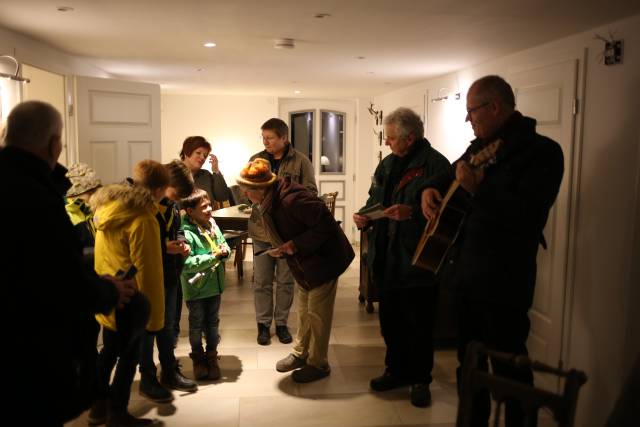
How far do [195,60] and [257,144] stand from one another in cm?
389

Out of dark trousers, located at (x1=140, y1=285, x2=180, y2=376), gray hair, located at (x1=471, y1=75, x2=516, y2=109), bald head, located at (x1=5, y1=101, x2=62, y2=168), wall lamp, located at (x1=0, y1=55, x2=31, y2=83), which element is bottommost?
dark trousers, located at (x1=140, y1=285, x2=180, y2=376)

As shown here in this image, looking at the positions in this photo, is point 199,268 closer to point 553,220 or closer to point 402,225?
point 402,225

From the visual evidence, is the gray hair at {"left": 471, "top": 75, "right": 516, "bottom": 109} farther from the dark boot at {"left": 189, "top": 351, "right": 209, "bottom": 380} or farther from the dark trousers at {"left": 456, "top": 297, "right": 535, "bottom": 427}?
the dark boot at {"left": 189, "top": 351, "right": 209, "bottom": 380}

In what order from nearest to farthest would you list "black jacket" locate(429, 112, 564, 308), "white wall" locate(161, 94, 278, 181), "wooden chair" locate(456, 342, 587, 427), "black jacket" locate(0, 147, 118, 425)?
"wooden chair" locate(456, 342, 587, 427), "black jacket" locate(0, 147, 118, 425), "black jacket" locate(429, 112, 564, 308), "white wall" locate(161, 94, 278, 181)

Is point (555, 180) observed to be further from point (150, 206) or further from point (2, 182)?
point (2, 182)

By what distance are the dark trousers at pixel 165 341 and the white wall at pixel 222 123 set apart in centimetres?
562

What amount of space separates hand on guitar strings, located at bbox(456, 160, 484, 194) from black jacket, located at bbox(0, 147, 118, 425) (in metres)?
1.38

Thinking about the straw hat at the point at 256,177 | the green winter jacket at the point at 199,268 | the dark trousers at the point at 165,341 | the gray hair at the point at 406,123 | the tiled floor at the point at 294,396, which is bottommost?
the tiled floor at the point at 294,396

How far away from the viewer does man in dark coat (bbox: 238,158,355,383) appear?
9.80 ft

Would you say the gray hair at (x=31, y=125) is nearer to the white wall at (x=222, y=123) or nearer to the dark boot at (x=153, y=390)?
the dark boot at (x=153, y=390)

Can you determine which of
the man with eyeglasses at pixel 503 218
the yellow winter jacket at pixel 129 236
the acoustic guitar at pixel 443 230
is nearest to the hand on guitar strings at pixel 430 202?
the acoustic guitar at pixel 443 230

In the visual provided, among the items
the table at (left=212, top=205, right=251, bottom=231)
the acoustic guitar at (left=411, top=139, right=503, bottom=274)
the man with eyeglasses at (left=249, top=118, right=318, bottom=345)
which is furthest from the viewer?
the table at (left=212, top=205, right=251, bottom=231)

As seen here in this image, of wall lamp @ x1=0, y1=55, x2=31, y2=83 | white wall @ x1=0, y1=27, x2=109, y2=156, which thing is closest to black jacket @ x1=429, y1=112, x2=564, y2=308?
white wall @ x1=0, y1=27, x2=109, y2=156

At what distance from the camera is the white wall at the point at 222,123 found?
333 inches
